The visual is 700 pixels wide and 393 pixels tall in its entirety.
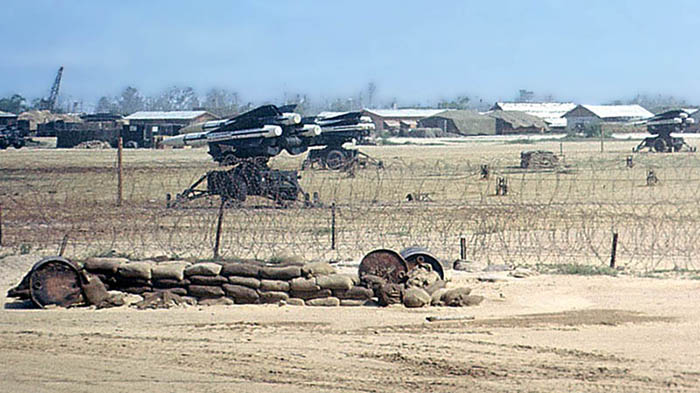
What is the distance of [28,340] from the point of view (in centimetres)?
839

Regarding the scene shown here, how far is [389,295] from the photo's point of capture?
389 inches

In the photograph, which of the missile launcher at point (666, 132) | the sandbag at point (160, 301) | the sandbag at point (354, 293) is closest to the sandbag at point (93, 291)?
the sandbag at point (160, 301)

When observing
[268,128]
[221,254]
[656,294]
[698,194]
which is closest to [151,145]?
[268,128]

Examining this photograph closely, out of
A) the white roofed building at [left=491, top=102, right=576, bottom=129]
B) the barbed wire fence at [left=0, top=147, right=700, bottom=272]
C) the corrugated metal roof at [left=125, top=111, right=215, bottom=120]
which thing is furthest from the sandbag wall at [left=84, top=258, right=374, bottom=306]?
the white roofed building at [left=491, top=102, right=576, bottom=129]

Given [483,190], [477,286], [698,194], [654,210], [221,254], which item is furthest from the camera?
[483,190]

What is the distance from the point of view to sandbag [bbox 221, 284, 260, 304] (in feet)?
33.0

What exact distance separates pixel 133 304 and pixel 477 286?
3808 millimetres

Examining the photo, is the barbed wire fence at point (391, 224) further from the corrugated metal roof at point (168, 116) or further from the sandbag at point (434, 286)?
the corrugated metal roof at point (168, 116)

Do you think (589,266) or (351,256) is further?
(351,256)

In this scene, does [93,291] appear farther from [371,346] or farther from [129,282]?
[371,346]

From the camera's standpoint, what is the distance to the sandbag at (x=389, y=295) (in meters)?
9.88

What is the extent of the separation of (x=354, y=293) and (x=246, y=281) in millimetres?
1160

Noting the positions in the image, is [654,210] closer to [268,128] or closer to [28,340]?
[268,128]

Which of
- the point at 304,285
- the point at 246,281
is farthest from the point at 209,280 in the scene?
the point at 304,285
